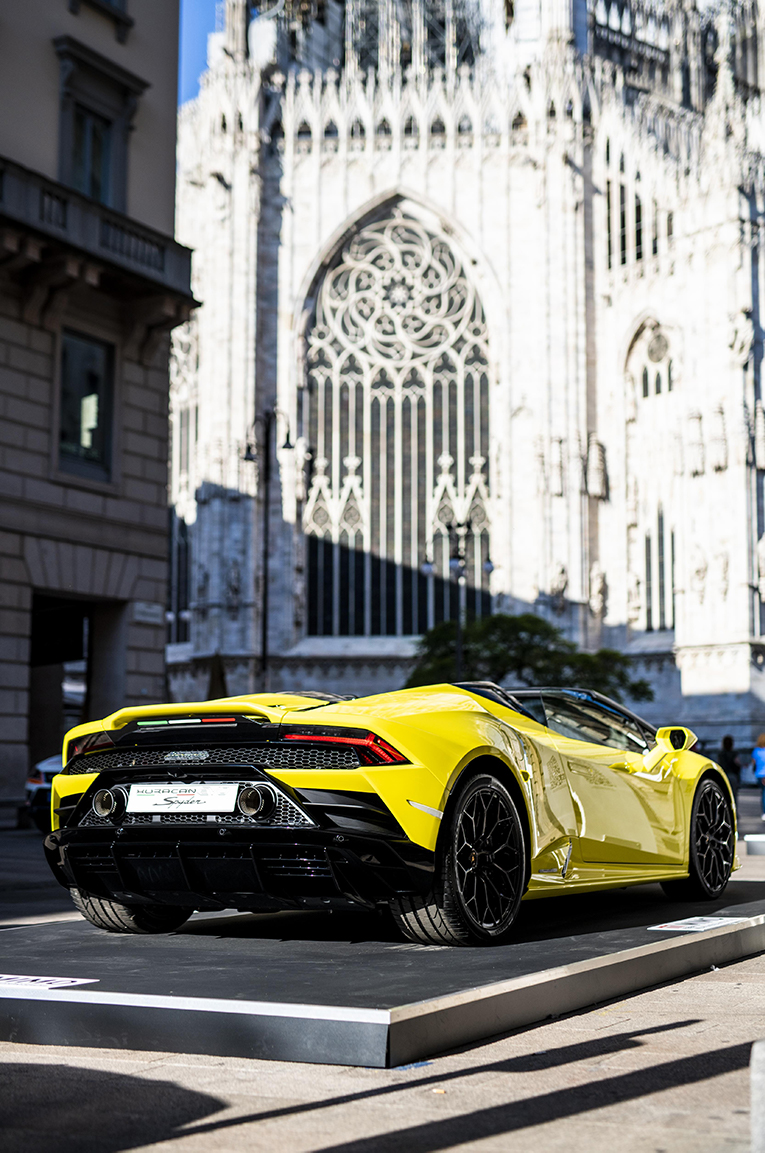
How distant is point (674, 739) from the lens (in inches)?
262

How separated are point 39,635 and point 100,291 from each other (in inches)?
197

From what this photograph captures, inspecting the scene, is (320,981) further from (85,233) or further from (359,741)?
(85,233)

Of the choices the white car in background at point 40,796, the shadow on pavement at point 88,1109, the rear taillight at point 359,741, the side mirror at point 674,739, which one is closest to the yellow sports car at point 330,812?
the rear taillight at point 359,741

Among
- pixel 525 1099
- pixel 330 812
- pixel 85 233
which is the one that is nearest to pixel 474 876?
pixel 330 812

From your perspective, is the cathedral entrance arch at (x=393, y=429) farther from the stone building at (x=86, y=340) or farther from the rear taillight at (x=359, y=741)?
the rear taillight at (x=359, y=741)

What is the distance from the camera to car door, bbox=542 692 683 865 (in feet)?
18.8

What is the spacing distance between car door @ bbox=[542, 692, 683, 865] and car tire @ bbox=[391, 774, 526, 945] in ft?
2.10

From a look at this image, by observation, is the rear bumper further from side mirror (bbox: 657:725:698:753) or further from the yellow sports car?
side mirror (bbox: 657:725:698:753)

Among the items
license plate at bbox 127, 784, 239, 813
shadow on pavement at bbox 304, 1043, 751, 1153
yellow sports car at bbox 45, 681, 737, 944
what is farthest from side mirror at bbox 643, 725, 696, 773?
shadow on pavement at bbox 304, 1043, 751, 1153

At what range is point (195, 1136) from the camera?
272 cm

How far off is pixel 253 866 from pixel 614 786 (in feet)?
6.96

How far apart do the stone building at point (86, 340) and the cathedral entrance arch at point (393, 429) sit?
28.8 m

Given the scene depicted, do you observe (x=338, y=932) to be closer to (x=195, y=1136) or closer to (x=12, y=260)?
(x=195, y=1136)

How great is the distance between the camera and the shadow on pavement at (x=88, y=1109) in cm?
269
